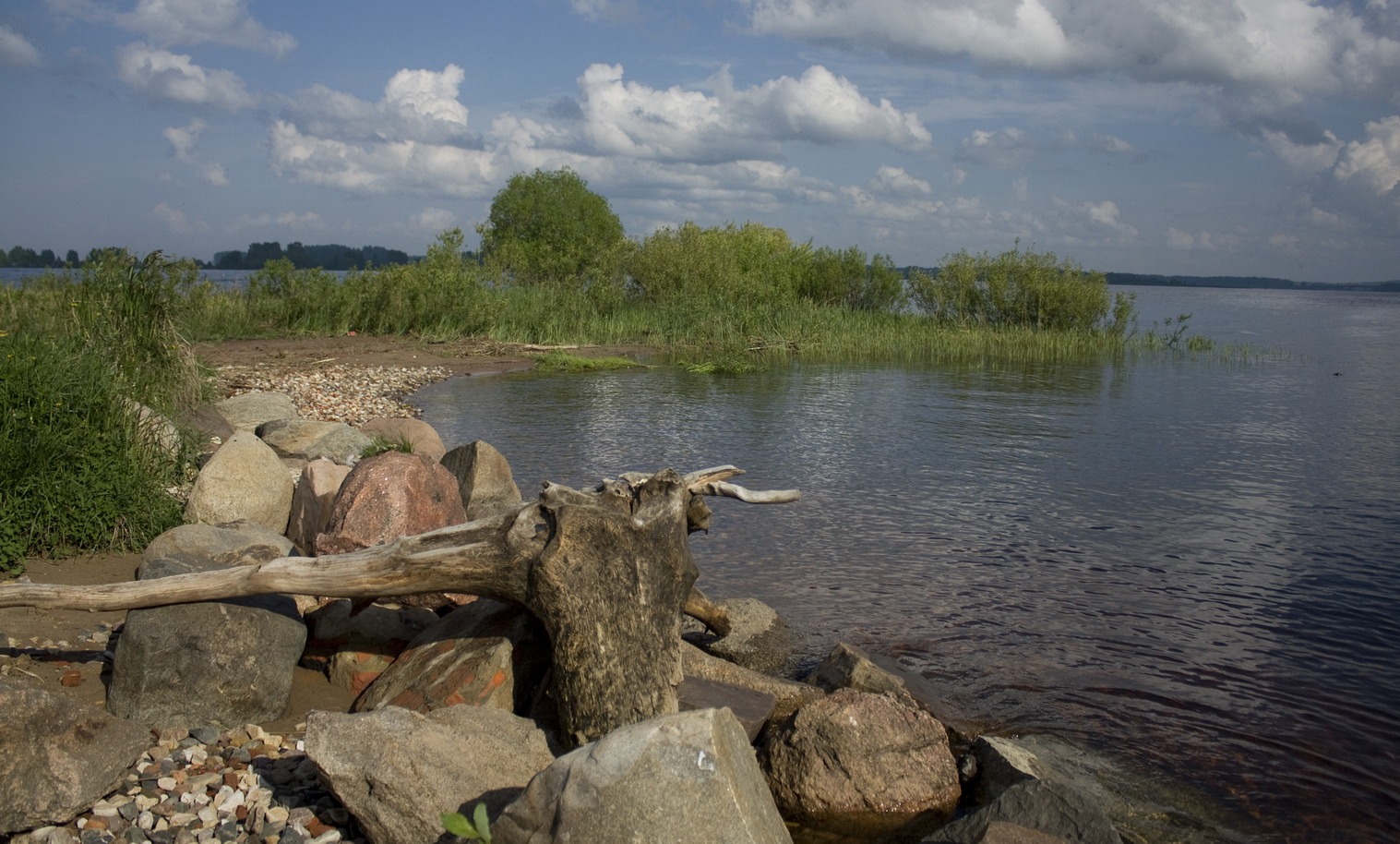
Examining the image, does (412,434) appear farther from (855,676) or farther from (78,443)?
(855,676)

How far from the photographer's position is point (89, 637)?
6.39 meters

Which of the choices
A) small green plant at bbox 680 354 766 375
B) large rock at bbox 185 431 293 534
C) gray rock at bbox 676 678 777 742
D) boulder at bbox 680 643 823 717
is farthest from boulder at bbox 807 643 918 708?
small green plant at bbox 680 354 766 375

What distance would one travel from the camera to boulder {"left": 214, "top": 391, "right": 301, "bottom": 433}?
13.8m

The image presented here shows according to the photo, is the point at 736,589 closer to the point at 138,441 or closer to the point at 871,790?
the point at 871,790

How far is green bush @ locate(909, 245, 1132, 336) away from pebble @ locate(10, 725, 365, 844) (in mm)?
33182

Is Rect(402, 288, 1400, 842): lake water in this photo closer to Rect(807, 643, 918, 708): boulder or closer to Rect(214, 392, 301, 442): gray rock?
Rect(807, 643, 918, 708): boulder

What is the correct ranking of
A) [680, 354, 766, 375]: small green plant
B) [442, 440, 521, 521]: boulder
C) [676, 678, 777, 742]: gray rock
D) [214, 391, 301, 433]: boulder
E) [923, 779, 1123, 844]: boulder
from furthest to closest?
[680, 354, 766, 375]: small green plant → [214, 391, 301, 433]: boulder → [442, 440, 521, 521]: boulder → [676, 678, 777, 742]: gray rock → [923, 779, 1123, 844]: boulder

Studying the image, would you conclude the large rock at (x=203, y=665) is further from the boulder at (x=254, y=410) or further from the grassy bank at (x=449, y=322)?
Answer: the boulder at (x=254, y=410)

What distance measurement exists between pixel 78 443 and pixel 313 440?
15.7 ft

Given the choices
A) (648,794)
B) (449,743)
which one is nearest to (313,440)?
(449,743)

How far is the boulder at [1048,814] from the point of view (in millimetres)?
4652

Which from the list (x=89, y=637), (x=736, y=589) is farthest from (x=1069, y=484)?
(x=89, y=637)

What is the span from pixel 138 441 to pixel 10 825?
4802 millimetres

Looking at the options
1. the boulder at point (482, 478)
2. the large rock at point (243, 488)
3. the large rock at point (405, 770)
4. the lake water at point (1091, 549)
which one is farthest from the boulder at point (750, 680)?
the large rock at point (243, 488)
